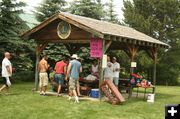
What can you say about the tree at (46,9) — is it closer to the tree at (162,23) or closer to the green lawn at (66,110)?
the tree at (162,23)

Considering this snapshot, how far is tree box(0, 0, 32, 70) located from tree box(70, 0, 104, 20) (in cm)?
811

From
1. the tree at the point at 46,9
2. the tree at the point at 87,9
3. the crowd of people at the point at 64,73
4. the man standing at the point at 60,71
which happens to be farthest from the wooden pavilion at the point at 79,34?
the tree at the point at 87,9

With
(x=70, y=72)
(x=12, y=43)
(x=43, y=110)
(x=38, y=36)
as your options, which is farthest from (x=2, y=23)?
(x=43, y=110)

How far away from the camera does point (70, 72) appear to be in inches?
468

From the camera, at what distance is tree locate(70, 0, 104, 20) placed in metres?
27.8

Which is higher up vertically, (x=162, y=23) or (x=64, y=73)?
(x=162, y=23)

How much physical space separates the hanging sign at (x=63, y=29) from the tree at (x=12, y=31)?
5.86 meters

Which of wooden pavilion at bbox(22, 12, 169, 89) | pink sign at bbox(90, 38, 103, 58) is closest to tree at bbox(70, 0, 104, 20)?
wooden pavilion at bbox(22, 12, 169, 89)

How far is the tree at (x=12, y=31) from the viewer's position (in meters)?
19.3

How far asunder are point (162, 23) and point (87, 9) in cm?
684

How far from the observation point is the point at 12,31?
19719 millimetres

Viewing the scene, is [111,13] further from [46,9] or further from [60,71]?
[60,71]

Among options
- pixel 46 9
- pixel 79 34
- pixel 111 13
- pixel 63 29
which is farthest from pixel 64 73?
pixel 111 13

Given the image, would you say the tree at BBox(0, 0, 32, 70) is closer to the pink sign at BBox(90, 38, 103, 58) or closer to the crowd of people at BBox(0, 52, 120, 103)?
the crowd of people at BBox(0, 52, 120, 103)
